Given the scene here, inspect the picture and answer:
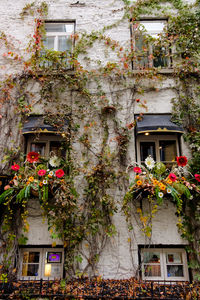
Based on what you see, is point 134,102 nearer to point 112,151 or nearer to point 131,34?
point 112,151

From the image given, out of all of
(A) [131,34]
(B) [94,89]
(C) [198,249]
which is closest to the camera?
(C) [198,249]

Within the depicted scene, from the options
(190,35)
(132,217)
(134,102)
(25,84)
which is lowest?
(132,217)

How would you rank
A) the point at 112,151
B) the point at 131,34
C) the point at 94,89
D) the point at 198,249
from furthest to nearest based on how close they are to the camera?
the point at 131,34, the point at 94,89, the point at 112,151, the point at 198,249

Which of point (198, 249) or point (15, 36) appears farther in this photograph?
point (15, 36)

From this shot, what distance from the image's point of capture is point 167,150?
681 cm

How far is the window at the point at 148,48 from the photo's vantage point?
738cm

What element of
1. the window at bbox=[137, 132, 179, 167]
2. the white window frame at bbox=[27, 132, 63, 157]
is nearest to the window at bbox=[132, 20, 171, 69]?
the window at bbox=[137, 132, 179, 167]

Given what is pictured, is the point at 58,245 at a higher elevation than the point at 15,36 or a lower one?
lower

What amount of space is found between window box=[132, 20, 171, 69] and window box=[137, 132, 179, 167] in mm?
2137

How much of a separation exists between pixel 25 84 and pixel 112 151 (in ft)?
10.5

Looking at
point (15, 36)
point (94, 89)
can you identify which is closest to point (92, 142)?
point (94, 89)

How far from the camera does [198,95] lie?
22.9ft

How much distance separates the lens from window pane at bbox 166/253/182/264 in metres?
5.96

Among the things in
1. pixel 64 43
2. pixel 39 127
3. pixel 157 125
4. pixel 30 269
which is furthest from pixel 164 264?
pixel 64 43
